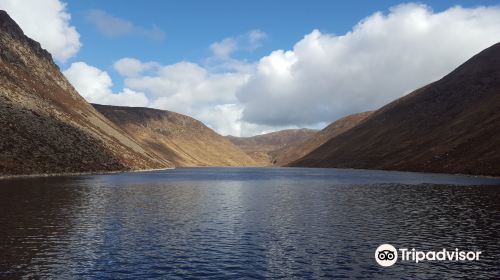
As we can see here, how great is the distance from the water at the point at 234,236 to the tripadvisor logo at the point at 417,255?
2.40ft

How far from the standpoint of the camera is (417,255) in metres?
33.3

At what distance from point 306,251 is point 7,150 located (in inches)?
4484

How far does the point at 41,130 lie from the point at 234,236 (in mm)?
121604

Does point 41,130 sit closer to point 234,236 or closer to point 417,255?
point 234,236

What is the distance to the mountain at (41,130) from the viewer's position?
127688mm

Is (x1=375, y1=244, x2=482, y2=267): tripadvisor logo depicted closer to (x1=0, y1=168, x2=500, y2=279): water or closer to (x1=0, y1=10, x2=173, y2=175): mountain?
(x1=0, y1=168, x2=500, y2=279): water

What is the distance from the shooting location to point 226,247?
120ft

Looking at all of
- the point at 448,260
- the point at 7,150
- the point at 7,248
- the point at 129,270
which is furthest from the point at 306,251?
the point at 7,150

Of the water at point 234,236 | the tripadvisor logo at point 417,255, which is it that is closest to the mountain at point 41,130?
the water at point 234,236

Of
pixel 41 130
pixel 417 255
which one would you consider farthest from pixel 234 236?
pixel 41 130

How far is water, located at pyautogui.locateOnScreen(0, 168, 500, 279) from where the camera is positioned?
29.4 m

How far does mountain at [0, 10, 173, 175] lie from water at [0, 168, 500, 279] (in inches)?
2531

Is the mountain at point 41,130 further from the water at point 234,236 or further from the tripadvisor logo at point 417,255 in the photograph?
the tripadvisor logo at point 417,255

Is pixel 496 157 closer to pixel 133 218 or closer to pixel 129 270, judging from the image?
pixel 133 218
